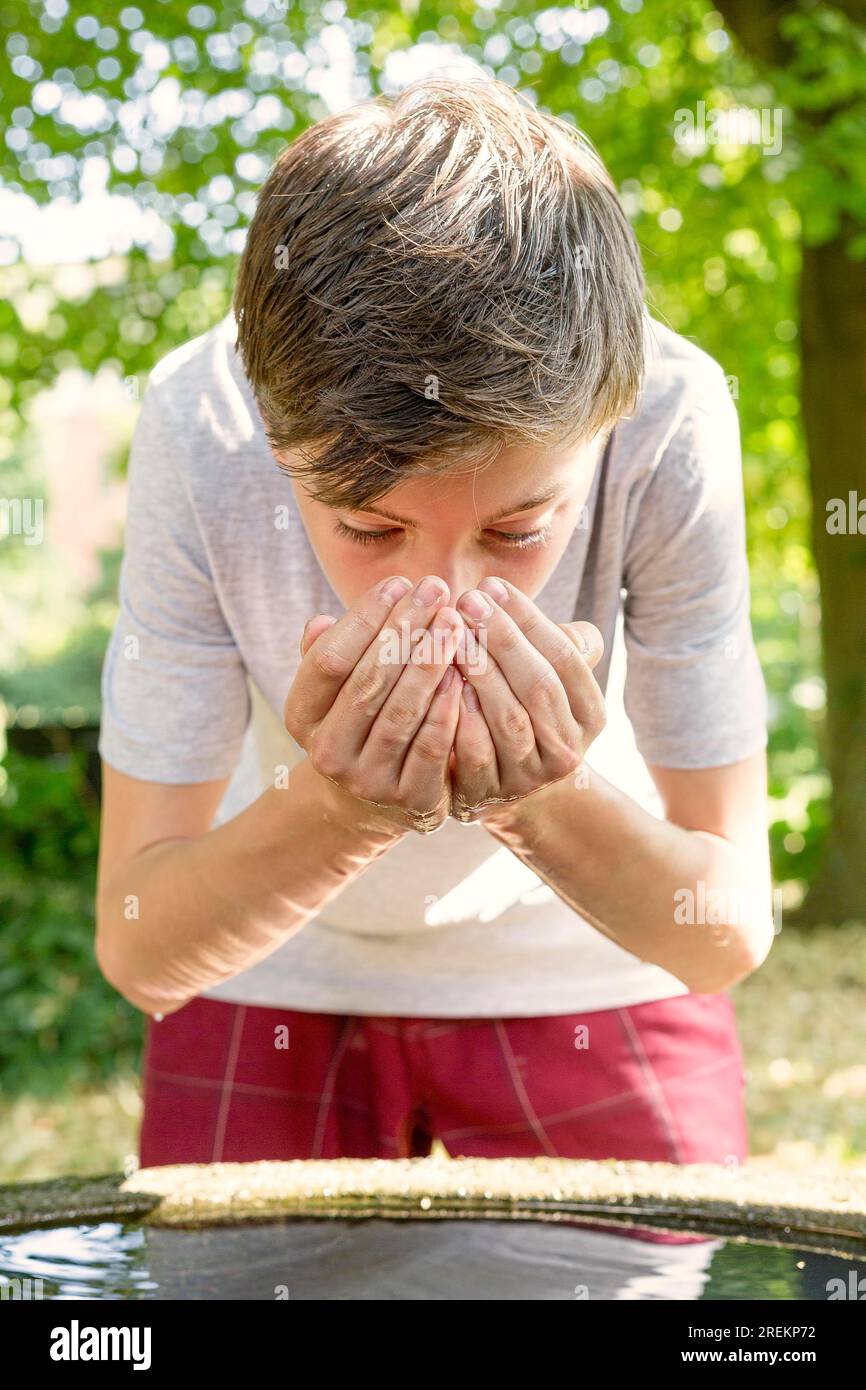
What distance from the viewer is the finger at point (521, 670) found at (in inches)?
44.4

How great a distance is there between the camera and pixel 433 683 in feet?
3.77

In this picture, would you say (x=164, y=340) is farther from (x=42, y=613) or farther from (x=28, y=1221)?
(x=42, y=613)

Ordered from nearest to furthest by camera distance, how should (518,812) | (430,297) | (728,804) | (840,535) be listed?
(430,297), (518,812), (728,804), (840,535)

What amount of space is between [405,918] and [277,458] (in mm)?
693

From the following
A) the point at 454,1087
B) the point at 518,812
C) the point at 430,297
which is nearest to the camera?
the point at 430,297

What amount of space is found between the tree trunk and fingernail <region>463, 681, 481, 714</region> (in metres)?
4.27

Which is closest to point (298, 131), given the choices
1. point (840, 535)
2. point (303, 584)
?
point (840, 535)

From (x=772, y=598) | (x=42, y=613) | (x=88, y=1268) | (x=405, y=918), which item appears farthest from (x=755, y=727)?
(x=42, y=613)

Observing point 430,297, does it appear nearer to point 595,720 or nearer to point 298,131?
point 595,720

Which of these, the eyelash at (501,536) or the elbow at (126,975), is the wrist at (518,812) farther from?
the elbow at (126,975)

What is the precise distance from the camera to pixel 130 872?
1.53 meters

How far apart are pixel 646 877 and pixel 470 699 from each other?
1.08 feet

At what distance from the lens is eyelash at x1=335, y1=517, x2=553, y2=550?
3.93 feet

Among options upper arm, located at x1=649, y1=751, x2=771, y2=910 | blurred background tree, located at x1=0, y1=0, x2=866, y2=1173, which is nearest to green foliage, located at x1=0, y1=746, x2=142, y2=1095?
blurred background tree, located at x1=0, y1=0, x2=866, y2=1173
